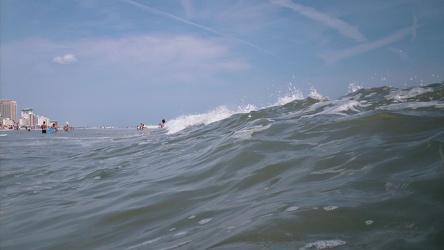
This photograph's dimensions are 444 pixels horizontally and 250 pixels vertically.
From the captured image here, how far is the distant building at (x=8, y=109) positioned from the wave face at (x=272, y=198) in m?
121

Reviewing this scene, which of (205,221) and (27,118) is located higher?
(27,118)

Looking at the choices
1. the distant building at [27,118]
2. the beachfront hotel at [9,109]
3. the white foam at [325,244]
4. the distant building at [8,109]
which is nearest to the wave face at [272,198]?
the white foam at [325,244]

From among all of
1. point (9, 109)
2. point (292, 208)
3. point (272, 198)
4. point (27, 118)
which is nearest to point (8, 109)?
point (9, 109)

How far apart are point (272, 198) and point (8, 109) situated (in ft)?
422

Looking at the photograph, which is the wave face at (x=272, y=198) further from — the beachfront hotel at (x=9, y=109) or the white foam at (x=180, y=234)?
the beachfront hotel at (x=9, y=109)

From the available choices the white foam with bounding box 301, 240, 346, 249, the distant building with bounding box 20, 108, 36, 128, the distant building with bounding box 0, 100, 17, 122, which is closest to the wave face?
the white foam with bounding box 301, 240, 346, 249

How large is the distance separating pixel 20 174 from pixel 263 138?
5.69 meters

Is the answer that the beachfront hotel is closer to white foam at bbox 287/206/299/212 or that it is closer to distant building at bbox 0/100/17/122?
distant building at bbox 0/100/17/122

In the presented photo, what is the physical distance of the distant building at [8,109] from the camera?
103688mm

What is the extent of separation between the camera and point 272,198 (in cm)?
254

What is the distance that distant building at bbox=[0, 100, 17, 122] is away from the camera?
103688mm

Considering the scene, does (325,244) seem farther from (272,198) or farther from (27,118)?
(27,118)

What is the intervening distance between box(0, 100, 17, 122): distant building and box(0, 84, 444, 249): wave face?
121492 mm

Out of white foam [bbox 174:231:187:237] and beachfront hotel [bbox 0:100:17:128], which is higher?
beachfront hotel [bbox 0:100:17:128]
